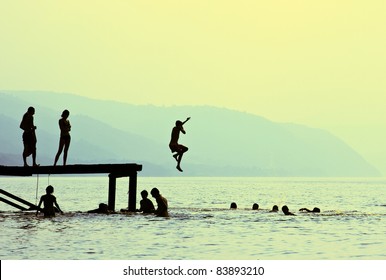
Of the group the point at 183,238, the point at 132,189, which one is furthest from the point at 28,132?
the point at 132,189

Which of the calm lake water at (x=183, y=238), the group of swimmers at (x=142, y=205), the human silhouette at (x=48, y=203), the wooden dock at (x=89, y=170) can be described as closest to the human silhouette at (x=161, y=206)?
the group of swimmers at (x=142, y=205)

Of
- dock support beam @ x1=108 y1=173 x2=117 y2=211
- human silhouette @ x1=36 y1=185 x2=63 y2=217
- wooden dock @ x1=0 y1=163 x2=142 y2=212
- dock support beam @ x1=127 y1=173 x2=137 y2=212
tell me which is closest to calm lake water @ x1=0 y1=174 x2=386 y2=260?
human silhouette @ x1=36 y1=185 x2=63 y2=217

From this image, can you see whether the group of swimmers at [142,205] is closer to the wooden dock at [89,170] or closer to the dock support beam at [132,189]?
the dock support beam at [132,189]

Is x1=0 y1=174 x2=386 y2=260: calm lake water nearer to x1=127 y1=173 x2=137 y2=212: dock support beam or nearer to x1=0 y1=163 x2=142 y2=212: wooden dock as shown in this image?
x1=127 y1=173 x2=137 y2=212: dock support beam

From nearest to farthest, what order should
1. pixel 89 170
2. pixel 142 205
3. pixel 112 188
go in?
1. pixel 89 170
2. pixel 142 205
3. pixel 112 188

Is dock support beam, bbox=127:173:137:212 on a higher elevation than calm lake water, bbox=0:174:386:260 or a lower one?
higher

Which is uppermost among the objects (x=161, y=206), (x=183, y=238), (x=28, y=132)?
(x=28, y=132)

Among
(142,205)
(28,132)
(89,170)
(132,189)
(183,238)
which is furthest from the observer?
(132,189)

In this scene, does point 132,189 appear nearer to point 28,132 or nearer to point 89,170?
point 89,170

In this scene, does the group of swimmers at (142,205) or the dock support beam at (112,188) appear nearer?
the group of swimmers at (142,205)
